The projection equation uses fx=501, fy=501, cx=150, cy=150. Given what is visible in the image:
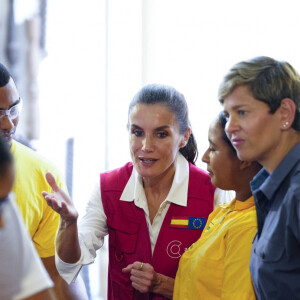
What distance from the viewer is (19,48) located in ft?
7.93

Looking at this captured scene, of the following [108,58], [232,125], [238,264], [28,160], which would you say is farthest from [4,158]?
[108,58]

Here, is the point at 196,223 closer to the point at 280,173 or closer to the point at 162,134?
the point at 162,134

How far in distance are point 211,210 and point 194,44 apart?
1.25 metres

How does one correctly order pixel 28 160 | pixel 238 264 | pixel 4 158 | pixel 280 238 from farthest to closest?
pixel 28 160
pixel 238 264
pixel 280 238
pixel 4 158

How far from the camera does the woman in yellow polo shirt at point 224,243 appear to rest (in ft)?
4.41

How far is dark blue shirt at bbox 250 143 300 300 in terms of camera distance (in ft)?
3.72

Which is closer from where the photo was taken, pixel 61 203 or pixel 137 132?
pixel 61 203

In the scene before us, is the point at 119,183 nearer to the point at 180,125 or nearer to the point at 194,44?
the point at 180,125

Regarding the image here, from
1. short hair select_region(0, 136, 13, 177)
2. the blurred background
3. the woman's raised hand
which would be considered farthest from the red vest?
short hair select_region(0, 136, 13, 177)

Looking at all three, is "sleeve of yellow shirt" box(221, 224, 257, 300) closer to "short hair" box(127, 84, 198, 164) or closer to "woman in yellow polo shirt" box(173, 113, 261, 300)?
"woman in yellow polo shirt" box(173, 113, 261, 300)

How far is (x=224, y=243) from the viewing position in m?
1.40

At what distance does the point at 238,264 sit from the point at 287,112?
0.43 meters

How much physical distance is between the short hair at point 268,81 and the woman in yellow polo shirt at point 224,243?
284 millimetres

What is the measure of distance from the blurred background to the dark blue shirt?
144 centimetres
